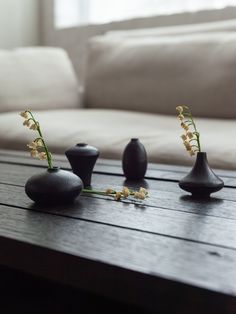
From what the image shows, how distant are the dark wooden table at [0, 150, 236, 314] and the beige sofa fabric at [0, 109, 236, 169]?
489mm

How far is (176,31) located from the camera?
8.07 ft

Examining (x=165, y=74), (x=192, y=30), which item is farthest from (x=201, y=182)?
(x=192, y=30)

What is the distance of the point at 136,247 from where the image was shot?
65 centimetres

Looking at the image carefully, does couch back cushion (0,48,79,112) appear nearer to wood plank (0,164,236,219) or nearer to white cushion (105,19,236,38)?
white cushion (105,19,236,38)

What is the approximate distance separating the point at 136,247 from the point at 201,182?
0.97 ft

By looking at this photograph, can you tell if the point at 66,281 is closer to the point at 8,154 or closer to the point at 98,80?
the point at 8,154

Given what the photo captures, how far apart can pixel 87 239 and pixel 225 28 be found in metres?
1.82

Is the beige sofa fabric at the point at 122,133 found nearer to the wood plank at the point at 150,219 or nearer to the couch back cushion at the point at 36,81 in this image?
the couch back cushion at the point at 36,81

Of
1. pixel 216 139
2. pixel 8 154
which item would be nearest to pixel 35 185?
pixel 8 154

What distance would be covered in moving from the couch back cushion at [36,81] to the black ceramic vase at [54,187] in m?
1.55

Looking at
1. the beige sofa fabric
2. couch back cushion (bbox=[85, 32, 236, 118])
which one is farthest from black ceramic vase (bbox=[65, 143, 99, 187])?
couch back cushion (bbox=[85, 32, 236, 118])

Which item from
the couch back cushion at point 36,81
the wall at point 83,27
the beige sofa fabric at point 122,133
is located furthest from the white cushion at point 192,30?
the beige sofa fabric at point 122,133

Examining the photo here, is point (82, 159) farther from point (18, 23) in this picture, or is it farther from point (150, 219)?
point (18, 23)

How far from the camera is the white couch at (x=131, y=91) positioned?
1.74m
